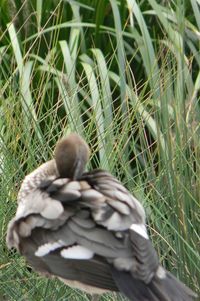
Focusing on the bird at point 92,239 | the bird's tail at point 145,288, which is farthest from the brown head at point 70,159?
the bird's tail at point 145,288

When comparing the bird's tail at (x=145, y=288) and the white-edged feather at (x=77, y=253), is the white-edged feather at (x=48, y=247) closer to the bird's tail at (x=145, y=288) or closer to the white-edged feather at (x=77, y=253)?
the white-edged feather at (x=77, y=253)

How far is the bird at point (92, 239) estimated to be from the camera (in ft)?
11.5

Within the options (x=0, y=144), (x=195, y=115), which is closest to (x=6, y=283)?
(x=0, y=144)

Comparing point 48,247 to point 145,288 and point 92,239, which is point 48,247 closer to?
point 92,239

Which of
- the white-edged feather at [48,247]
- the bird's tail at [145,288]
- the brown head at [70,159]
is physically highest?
the brown head at [70,159]

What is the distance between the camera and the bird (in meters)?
3.49

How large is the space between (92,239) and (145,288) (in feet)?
0.75

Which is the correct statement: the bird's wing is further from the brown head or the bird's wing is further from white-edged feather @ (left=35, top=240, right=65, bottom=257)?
the brown head

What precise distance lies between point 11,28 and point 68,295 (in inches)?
87.3

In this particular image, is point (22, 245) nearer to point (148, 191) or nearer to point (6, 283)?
point (6, 283)

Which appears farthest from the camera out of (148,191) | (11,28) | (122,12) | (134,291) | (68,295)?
(122,12)

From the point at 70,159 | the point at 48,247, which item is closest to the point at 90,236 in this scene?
the point at 48,247

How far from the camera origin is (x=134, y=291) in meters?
3.47

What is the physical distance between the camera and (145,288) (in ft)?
11.5
